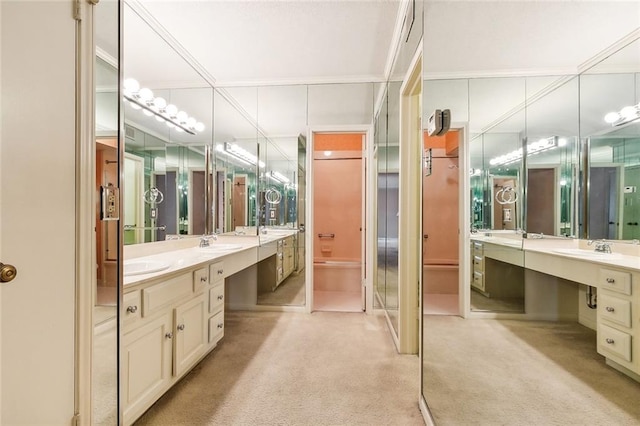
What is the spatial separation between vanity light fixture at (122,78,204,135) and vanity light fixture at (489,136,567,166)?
229 centimetres

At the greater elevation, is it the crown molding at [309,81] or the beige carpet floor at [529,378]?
the crown molding at [309,81]

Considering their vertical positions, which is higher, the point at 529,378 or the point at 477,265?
the point at 477,265

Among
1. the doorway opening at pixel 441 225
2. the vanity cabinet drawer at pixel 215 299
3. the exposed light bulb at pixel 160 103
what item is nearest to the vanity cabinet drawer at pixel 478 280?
the doorway opening at pixel 441 225

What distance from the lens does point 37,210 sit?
0.86 m

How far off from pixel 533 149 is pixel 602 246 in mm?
268

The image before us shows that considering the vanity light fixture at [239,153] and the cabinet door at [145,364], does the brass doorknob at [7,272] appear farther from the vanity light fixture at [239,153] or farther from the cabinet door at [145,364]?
the vanity light fixture at [239,153]

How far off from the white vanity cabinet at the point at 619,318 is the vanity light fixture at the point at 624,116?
9.2 inches

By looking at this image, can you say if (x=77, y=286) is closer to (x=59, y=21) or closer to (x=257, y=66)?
(x=59, y=21)

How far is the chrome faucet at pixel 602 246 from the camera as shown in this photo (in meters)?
0.47

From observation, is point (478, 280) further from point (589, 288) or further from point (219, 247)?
point (219, 247)

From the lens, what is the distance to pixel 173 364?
1.64m

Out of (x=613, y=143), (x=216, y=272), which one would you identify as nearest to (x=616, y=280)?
(x=613, y=143)

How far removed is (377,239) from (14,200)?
2.99 metres

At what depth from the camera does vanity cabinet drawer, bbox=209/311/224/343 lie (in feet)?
6.75
